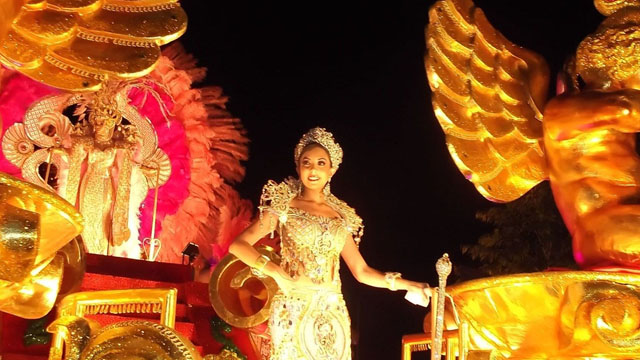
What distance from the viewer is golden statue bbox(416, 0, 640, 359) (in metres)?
2.81

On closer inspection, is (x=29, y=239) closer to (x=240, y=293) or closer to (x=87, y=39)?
(x=87, y=39)

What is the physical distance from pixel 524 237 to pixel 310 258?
337 centimetres

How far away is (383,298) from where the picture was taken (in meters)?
7.21

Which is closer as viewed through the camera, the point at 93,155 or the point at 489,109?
the point at 489,109

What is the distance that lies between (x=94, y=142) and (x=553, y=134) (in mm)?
2446

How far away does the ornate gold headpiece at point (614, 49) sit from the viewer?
12.0 feet

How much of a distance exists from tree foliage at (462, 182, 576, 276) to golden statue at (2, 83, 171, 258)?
8.19ft

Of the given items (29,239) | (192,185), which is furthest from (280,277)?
(192,185)

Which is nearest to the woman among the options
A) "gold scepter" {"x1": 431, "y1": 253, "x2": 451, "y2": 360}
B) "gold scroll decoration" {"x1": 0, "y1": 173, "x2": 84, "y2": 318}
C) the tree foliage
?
"gold scepter" {"x1": 431, "y1": 253, "x2": 451, "y2": 360}

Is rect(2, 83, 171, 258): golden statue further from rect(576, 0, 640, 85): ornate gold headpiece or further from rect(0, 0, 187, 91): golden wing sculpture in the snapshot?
rect(576, 0, 640, 85): ornate gold headpiece

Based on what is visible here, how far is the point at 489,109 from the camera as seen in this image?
4059mm

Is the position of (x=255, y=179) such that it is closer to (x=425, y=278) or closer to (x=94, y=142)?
(x=425, y=278)

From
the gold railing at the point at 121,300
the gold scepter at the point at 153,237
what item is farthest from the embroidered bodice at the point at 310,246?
the gold scepter at the point at 153,237

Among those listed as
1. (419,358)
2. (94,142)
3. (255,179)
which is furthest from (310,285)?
(419,358)
